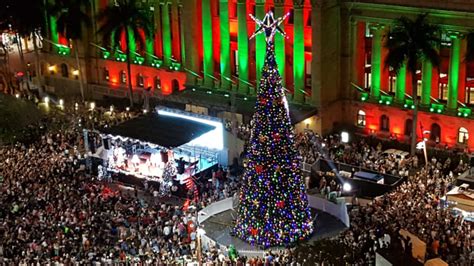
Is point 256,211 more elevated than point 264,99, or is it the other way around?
point 264,99

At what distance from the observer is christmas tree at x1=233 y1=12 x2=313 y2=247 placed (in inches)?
1854

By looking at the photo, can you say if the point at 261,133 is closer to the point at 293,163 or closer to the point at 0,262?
the point at 293,163

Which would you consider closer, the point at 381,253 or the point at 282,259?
the point at 381,253

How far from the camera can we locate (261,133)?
4747 centimetres

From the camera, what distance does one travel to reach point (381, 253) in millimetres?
28922

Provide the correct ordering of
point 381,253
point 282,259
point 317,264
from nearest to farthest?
point 381,253 < point 317,264 < point 282,259

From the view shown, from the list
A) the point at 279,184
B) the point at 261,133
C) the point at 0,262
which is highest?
the point at 261,133

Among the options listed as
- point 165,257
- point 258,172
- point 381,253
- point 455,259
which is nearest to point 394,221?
point 455,259

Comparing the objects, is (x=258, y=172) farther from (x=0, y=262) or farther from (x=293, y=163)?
(x=0, y=262)

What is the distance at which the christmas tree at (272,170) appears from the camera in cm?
4709

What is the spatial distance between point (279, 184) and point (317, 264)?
6311mm

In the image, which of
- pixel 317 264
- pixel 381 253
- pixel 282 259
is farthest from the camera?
pixel 282 259

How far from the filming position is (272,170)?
47812mm

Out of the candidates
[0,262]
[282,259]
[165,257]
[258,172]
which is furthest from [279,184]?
[0,262]
